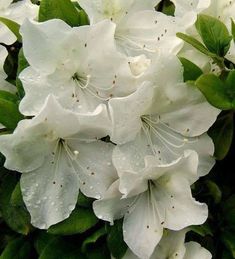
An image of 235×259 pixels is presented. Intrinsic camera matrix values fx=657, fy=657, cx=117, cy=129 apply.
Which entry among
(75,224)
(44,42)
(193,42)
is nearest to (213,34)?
(193,42)

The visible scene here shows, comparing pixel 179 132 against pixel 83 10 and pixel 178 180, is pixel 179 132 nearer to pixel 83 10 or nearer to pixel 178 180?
pixel 178 180

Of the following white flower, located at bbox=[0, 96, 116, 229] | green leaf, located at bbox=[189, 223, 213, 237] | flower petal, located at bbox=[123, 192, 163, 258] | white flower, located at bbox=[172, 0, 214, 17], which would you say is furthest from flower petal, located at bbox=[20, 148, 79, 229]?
white flower, located at bbox=[172, 0, 214, 17]

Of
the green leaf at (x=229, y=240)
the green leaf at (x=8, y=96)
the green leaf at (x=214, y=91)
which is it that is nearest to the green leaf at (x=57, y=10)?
the green leaf at (x=8, y=96)

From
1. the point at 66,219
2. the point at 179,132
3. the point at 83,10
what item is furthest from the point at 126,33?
the point at 66,219

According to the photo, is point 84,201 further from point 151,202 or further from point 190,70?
point 190,70

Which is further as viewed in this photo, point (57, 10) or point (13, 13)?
point (13, 13)

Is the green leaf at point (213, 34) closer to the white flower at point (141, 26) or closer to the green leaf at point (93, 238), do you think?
the white flower at point (141, 26)
